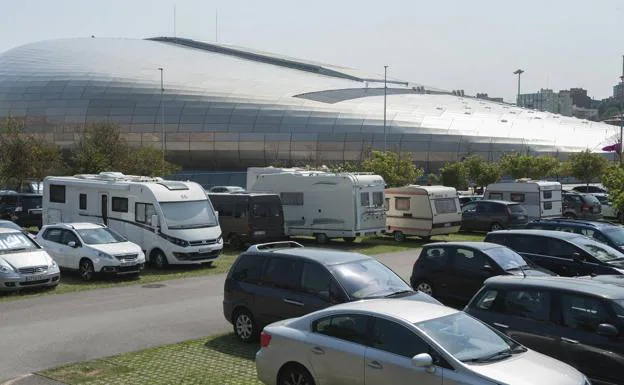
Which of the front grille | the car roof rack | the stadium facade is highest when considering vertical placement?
the stadium facade

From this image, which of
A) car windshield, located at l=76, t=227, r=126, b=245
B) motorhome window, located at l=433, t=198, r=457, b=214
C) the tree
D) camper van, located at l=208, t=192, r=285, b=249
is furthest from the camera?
the tree

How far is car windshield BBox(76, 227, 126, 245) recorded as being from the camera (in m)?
20.9

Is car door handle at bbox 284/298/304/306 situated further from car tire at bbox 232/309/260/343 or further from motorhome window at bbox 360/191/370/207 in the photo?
motorhome window at bbox 360/191/370/207

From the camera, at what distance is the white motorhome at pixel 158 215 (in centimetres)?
2283

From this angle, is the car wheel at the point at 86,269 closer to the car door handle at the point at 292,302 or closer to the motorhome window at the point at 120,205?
the motorhome window at the point at 120,205

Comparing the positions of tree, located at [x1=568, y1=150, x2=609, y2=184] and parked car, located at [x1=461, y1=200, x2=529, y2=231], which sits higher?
tree, located at [x1=568, y1=150, x2=609, y2=184]

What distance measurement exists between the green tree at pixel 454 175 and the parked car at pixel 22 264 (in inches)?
1467

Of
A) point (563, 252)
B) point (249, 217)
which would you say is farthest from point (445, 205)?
point (563, 252)

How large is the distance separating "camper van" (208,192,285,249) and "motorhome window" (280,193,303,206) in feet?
7.98

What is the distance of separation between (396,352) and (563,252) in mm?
10611

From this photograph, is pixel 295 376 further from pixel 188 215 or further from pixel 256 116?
pixel 256 116

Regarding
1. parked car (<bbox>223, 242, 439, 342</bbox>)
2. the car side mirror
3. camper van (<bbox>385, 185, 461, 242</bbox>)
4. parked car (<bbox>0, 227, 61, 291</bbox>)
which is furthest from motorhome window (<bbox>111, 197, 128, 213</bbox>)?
the car side mirror

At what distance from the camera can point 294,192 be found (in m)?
31.7

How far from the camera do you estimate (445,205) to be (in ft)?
104
